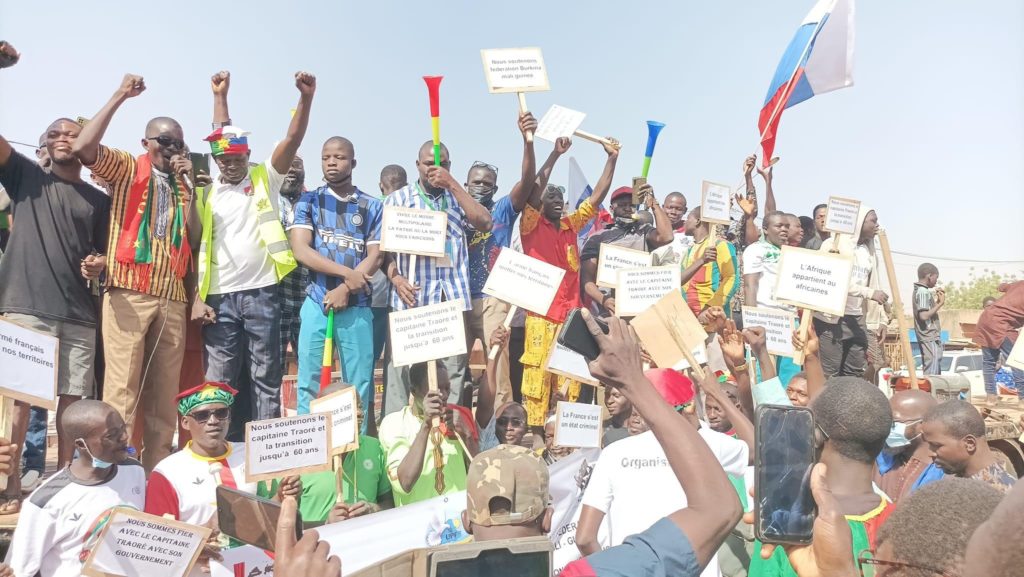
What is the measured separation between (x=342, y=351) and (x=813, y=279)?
11.3 feet

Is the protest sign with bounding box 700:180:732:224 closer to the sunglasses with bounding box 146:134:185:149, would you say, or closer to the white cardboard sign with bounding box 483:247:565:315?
the white cardboard sign with bounding box 483:247:565:315

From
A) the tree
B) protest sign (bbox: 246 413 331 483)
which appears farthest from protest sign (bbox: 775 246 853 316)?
the tree

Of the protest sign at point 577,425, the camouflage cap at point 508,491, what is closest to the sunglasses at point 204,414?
the protest sign at point 577,425

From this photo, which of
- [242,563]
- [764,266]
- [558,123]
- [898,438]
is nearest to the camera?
[242,563]

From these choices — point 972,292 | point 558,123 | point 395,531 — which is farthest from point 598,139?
point 972,292

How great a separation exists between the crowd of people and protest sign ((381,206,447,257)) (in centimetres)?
31

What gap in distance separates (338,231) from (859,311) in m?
5.21

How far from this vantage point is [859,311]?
360 inches

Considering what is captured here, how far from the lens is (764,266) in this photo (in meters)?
8.84

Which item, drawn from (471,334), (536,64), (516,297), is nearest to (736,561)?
(516,297)

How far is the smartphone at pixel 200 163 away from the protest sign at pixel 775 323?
4081 mm

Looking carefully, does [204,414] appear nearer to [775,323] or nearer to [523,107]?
[523,107]

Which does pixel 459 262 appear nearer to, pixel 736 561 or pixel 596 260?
pixel 596 260

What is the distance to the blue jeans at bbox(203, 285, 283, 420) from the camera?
22.0 ft
